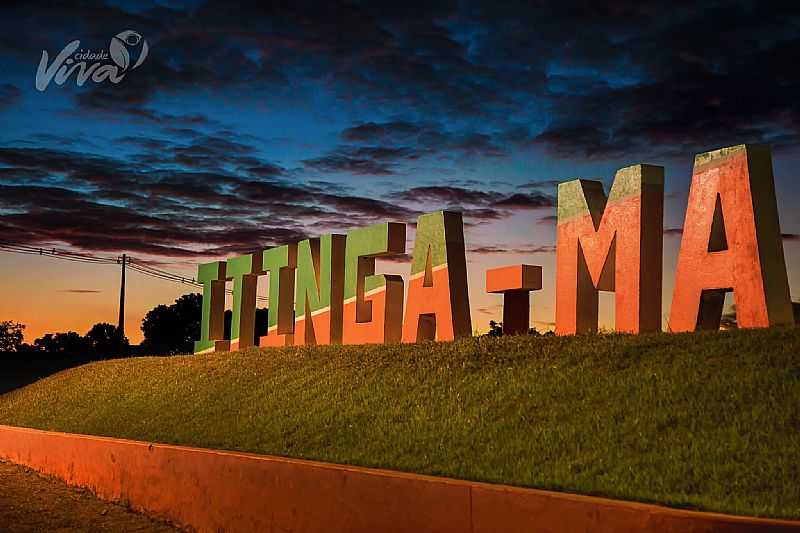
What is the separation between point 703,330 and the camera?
13344 mm

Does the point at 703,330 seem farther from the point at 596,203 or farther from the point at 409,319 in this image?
the point at 409,319

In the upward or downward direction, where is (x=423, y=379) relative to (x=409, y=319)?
downward

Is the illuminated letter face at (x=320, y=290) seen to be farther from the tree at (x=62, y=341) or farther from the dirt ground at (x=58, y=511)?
the tree at (x=62, y=341)

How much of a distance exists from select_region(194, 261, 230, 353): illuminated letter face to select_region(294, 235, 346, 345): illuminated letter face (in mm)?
5167

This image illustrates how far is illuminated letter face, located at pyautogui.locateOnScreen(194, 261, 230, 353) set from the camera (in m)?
27.1

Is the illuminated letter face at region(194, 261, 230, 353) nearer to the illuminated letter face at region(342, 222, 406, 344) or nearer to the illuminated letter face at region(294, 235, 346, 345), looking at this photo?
the illuminated letter face at region(294, 235, 346, 345)

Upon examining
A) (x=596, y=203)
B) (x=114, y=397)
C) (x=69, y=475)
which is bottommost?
(x=69, y=475)

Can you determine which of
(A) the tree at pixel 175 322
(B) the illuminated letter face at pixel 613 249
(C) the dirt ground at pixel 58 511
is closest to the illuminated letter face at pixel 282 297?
(C) the dirt ground at pixel 58 511

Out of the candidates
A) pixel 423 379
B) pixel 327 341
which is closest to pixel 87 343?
pixel 327 341

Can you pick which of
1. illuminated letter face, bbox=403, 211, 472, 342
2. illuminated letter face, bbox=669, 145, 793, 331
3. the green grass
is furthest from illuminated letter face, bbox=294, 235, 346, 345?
illuminated letter face, bbox=669, 145, 793, 331

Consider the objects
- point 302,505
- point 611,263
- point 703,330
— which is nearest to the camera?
point 302,505

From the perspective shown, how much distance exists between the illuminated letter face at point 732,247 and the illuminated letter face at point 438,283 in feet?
15.4

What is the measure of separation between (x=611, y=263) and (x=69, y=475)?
1039 cm

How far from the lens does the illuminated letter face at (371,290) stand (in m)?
19.4
